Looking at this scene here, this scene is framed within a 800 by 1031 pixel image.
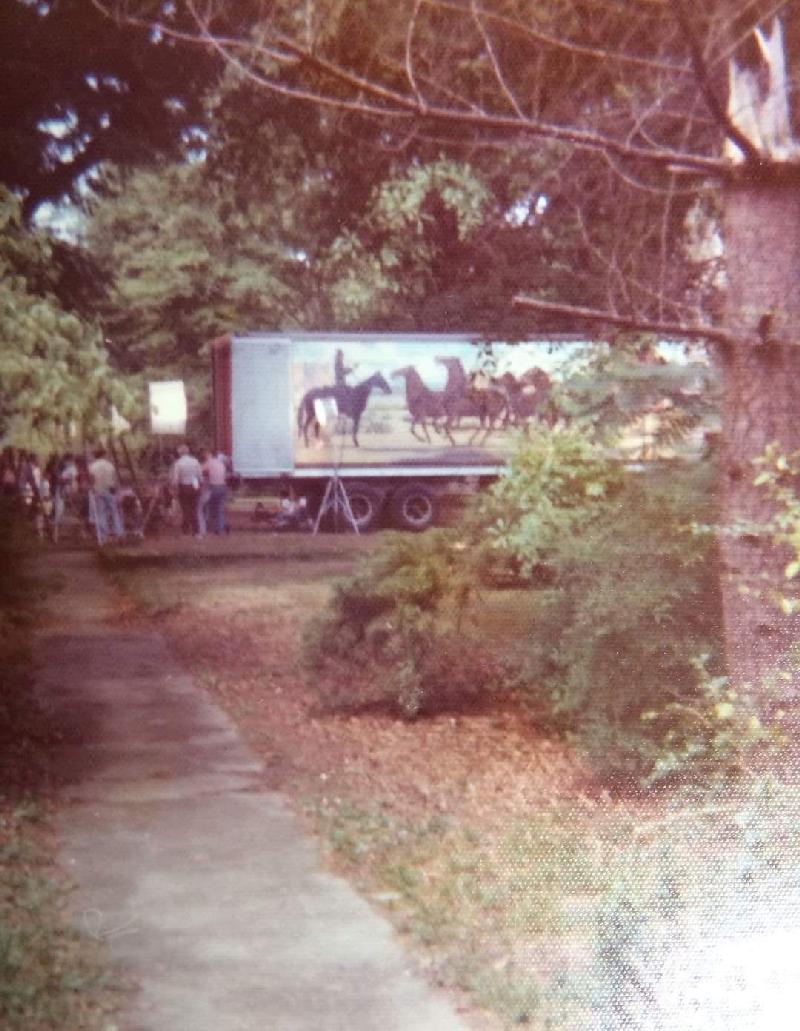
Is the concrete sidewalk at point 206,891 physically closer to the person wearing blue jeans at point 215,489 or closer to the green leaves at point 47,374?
the person wearing blue jeans at point 215,489

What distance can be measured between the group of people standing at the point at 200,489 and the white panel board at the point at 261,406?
7.6 inches

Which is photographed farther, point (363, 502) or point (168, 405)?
point (363, 502)

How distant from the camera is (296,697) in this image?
673 centimetres

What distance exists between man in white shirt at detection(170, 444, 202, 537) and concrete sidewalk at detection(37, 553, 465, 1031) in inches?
40.3

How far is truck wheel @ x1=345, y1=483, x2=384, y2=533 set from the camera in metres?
7.86

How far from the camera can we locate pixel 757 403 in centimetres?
438

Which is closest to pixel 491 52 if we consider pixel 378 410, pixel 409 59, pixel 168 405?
pixel 409 59

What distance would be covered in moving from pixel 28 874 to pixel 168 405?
5.92ft

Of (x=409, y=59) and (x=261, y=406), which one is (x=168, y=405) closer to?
(x=409, y=59)

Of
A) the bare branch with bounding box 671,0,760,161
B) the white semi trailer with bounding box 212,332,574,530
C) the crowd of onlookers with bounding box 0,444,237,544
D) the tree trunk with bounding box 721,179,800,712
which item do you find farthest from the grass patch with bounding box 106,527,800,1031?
the bare branch with bounding box 671,0,760,161

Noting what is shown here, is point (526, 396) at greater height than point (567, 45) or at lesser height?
lesser

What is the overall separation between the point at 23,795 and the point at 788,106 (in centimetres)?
336

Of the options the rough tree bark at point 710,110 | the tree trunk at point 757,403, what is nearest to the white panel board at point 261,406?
the rough tree bark at point 710,110

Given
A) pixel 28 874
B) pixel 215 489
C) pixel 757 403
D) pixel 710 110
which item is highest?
pixel 710 110
